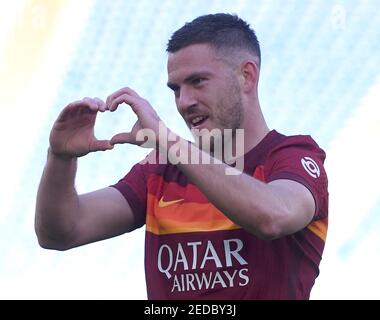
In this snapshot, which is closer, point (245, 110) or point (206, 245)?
point (206, 245)

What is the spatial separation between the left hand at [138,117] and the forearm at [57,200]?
0.39 m

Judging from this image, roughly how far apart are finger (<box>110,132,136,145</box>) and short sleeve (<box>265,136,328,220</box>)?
0.52 meters

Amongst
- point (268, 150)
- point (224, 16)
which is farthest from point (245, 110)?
point (224, 16)

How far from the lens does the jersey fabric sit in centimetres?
287

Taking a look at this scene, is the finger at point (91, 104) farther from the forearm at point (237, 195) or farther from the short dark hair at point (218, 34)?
the short dark hair at point (218, 34)

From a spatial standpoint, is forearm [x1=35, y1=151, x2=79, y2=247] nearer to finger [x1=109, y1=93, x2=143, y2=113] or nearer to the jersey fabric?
the jersey fabric

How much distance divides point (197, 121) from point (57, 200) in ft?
1.93

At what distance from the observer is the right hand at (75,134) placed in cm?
289

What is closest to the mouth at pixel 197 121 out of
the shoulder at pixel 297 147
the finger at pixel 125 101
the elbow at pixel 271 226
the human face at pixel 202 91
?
the human face at pixel 202 91

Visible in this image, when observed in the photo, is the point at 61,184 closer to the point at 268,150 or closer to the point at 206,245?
the point at 206,245

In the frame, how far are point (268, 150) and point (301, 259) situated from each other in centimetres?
41

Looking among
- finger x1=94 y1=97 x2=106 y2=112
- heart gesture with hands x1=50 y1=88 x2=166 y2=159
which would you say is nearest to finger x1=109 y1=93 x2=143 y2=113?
heart gesture with hands x1=50 y1=88 x2=166 y2=159

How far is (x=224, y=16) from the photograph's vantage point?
353cm

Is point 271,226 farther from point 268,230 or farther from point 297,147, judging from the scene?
point 297,147
